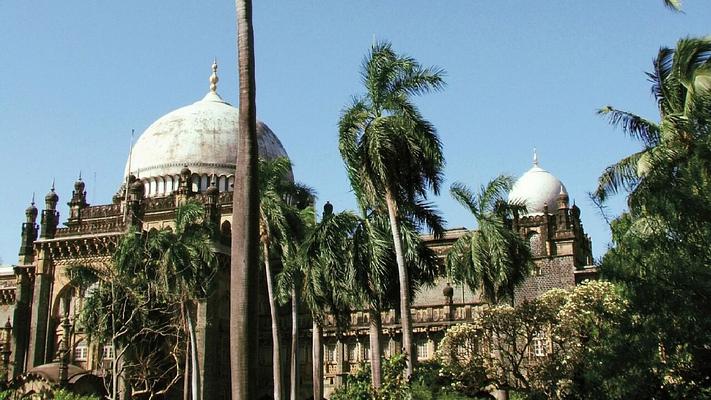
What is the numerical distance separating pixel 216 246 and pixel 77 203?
12692mm

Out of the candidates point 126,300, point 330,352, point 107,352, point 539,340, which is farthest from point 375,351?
point 107,352

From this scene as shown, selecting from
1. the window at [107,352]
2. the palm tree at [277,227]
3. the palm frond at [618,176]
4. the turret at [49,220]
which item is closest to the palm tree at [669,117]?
the palm frond at [618,176]

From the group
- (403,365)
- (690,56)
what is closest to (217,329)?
(403,365)

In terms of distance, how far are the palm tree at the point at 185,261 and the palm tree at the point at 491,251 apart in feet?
31.5

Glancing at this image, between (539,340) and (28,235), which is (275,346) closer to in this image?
(539,340)

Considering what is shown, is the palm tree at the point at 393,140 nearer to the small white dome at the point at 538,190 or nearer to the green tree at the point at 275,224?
the green tree at the point at 275,224

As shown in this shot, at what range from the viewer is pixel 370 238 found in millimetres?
24688

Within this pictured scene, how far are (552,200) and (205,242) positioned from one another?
23.2 m

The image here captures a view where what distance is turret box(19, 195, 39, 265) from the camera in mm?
49625

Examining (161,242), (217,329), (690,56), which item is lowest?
(217,329)

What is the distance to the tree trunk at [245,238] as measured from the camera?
556 inches

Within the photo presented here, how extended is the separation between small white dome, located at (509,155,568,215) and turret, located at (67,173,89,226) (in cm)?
2484

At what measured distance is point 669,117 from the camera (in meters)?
20.3

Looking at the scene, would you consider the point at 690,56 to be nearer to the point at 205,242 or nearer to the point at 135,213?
the point at 205,242
